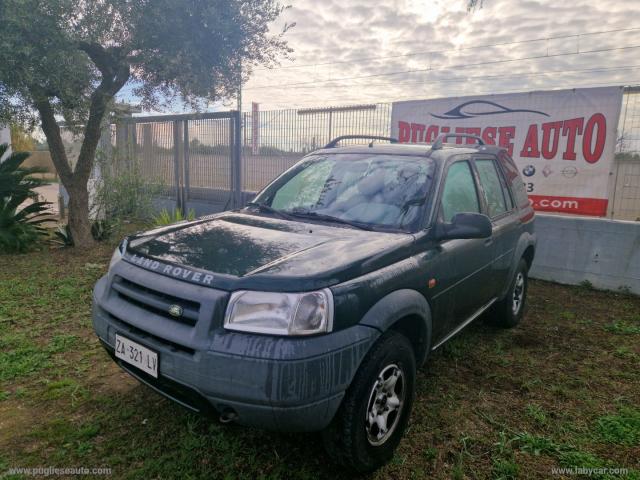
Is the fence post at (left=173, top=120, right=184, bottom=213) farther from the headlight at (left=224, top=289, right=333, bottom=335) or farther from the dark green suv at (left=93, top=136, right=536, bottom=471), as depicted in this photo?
the headlight at (left=224, top=289, right=333, bottom=335)

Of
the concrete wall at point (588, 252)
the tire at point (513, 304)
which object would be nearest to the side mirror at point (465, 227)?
the tire at point (513, 304)

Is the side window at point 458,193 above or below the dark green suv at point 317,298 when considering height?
above

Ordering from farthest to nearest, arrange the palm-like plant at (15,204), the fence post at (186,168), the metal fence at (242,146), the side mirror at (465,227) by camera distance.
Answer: the fence post at (186,168) → the palm-like plant at (15,204) → the metal fence at (242,146) → the side mirror at (465,227)

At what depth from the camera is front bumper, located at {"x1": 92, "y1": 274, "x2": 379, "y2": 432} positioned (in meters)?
2.09

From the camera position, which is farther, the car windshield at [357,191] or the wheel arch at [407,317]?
the car windshield at [357,191]

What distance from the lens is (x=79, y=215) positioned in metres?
7.82

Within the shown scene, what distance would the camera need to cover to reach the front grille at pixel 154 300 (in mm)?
2324

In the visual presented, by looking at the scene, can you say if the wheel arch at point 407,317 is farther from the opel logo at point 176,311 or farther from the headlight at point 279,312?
the opel logo at point 176,311

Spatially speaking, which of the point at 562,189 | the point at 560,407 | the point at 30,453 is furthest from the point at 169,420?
the point at 562,189

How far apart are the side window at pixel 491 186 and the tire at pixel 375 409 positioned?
1.94m

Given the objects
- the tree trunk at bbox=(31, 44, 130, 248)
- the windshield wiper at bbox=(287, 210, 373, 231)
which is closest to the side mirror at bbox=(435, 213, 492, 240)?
the windshield wiper at bbox=(287, 210, 373, 231)

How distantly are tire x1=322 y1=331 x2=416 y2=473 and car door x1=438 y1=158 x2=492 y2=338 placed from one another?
0.82 meters

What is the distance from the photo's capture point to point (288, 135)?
9.48m

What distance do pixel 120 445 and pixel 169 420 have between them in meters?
0.33
